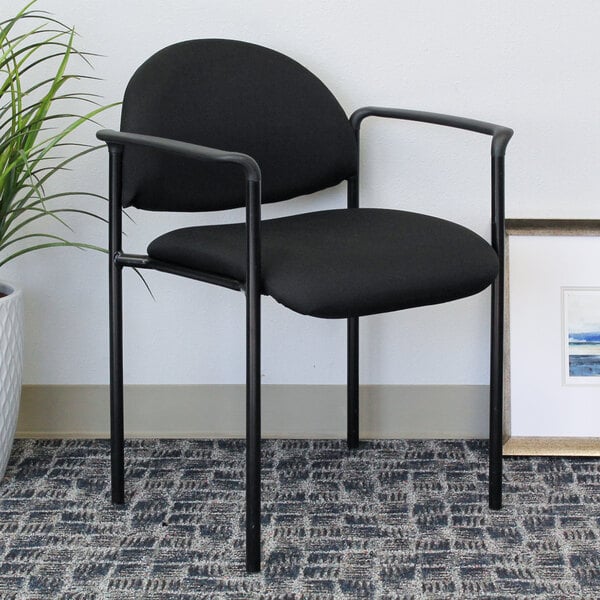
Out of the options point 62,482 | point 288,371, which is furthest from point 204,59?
point 62,482

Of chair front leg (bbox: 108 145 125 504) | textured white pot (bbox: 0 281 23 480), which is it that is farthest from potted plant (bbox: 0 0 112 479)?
chair front leg (bbox: 108 145 125 504)

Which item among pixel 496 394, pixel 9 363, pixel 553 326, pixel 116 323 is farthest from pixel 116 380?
pixel 553 326

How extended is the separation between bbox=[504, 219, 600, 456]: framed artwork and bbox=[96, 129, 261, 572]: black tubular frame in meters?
0.68

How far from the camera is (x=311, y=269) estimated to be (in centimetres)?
135

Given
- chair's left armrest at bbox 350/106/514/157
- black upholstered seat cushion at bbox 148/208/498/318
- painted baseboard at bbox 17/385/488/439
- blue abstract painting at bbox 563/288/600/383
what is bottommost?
painted baseboard at bbox 17/385/488/439

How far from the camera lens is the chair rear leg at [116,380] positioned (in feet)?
5.28

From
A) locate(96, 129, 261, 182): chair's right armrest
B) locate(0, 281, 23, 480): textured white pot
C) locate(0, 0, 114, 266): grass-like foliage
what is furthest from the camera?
locate(0, 0, 114, 266): grass-like foliage

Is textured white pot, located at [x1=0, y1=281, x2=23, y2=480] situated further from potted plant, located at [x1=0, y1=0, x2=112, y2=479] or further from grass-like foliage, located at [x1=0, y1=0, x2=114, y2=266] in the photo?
grass-like foliage, located at [x1=0, y1=0, x2=114, y2=266]

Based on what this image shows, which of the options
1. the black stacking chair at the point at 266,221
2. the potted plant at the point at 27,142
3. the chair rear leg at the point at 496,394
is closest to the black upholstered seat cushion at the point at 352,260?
the black stacking chair at the point at 266,221

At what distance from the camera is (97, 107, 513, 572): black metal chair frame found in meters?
1.35

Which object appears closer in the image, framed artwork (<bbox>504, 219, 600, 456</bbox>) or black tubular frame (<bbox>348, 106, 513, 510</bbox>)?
black tubular frame (<bbox>348, 106, 513, 510</bbox>)

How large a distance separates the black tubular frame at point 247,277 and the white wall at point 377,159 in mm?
348

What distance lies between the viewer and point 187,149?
1.38 metres

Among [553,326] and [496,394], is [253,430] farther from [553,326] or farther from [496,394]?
[553,326]
